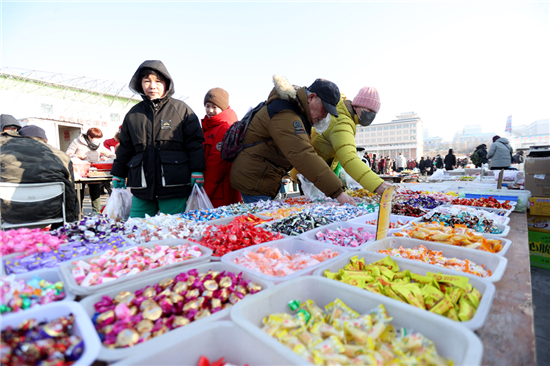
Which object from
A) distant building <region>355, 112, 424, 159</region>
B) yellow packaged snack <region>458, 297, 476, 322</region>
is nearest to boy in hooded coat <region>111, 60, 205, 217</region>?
yellow packaged snack <region>458, 297, 476, 322</region>

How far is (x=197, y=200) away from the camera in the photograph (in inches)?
89.4

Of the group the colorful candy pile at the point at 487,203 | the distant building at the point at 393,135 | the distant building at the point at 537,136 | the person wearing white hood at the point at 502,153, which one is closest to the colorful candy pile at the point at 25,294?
the colorful candy pile at the point at 487,203

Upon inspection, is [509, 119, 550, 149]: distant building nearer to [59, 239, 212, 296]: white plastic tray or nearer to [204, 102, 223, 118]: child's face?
[204, 102, 223, 118]: child's face

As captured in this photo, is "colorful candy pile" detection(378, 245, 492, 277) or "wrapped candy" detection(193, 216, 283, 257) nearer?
"colorful candy pile" detection(378, 245, 492, 277)

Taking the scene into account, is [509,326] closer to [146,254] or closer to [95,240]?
[146,254]

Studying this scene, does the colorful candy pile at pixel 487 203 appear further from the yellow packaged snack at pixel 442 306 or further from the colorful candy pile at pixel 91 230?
the colorful candy pile at pixel 91 230

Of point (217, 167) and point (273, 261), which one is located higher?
point (217, 167)

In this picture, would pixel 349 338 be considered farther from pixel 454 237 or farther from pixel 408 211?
pixel 408 211

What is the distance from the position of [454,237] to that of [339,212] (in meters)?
0.80

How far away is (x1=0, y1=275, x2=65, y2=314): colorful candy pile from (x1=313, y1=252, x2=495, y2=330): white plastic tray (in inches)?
32.2

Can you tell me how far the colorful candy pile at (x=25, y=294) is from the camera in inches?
27.4

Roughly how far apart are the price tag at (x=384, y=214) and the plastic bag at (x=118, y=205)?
2.03 meters

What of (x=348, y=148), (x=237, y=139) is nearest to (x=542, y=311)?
(x=348, y=148)

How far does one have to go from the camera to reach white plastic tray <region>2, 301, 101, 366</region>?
550mm
